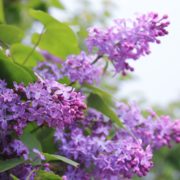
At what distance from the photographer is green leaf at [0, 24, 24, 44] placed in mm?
1063

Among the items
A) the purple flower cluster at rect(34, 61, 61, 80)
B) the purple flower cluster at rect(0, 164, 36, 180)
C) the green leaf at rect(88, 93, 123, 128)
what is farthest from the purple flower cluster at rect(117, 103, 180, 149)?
the purple flower cluster at rect(0, 164, 36, 180)

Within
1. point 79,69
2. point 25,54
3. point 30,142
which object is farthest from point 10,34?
point 30,142

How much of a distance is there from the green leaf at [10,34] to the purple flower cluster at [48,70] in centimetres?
9

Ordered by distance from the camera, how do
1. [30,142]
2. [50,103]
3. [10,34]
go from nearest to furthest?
[50,103] → [30,142] → [10,34]

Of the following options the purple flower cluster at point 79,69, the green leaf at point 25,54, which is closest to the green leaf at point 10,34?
the green leaf at point 25,54

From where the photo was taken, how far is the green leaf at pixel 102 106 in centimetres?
103

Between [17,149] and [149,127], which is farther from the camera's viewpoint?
[149,127]

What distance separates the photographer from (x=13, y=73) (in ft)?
2.84

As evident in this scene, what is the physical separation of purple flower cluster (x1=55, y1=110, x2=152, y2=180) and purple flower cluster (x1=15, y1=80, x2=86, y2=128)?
15 centimetres

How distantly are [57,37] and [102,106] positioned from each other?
211 millimetres

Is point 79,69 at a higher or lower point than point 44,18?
lower

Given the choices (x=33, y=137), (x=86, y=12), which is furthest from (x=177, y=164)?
(x=33, y=137)

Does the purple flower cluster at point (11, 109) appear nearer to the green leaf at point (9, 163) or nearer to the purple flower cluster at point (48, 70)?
the green leaf at point (9, 163)

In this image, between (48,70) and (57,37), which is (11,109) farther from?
(57,37)
